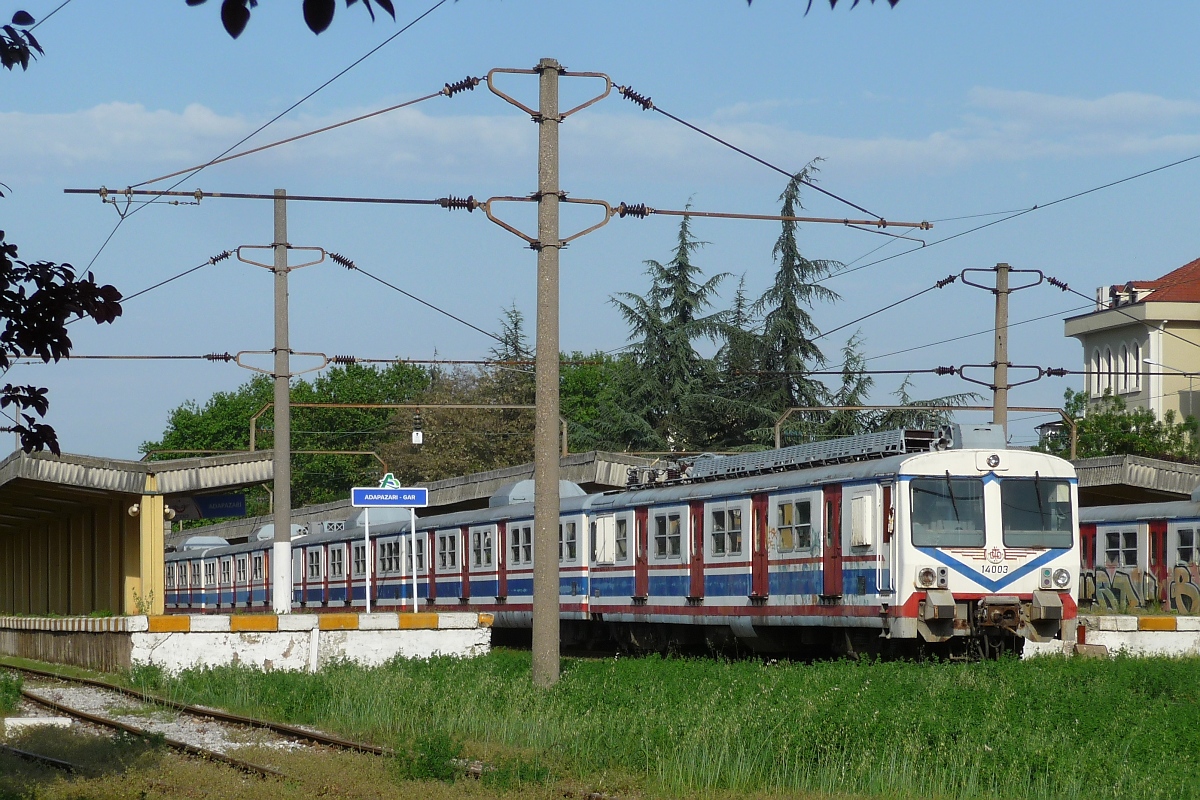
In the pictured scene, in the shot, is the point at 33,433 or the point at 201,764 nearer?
the point at 33,433

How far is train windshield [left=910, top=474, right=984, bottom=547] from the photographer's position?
19.0 metres

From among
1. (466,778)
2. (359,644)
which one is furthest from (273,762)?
(359,644)

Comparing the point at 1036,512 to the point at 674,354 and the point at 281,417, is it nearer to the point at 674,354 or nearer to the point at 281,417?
the point at 281,417

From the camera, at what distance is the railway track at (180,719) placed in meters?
12.3

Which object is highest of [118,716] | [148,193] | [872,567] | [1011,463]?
[148,193]

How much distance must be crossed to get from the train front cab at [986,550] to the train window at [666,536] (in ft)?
17.4

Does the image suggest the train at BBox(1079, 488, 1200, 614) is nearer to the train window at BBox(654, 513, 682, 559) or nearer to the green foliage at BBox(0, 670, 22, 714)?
the train window at BBox(654, 513, 682, 559)

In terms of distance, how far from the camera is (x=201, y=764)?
A: 39.3 feet

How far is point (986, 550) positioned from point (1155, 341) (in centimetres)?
5077

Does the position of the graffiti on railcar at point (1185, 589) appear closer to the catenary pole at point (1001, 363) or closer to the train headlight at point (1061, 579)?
the catenary pole at point (1001, 363)

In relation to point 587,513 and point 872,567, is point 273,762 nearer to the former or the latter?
point 872,567

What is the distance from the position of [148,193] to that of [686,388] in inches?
1471

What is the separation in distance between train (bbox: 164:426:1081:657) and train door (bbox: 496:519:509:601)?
6 cm

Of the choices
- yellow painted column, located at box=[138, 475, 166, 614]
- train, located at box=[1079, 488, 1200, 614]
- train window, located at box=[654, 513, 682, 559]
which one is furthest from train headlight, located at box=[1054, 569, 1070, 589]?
yellow painted column, located at box=[138, 475, 166, 614]
